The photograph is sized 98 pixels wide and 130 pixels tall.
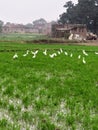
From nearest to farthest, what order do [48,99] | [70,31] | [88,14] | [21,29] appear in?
1. [48,99]
2. [70,31]
3. [88,14]
4. [21,29]

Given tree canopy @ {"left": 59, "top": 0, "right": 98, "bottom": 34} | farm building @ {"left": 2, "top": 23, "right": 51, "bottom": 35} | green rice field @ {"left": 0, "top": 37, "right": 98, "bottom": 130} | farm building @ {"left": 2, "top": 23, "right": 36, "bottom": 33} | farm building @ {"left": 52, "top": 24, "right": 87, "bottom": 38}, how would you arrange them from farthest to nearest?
farm building @ {"left": 2, "top": 23, "right": 36, "bottom": 33} < farm building @ {"left": 2, "top": 23, "right": 51, "bottom": 35} < tree canopy @ {"left": 59, "top": 0, "right": 98, "bottom": 34} < farm building @ {"left": 52, "top": 24, "right": 87, "bottom": 38} < green rice field @ {"left": 0, "top": 37, "right": 98, "bottom": 130}

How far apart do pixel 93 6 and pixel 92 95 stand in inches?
2246

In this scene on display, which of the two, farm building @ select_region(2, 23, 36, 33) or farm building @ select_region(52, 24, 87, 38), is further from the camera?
farm building @ select_region(2, 23, 36, 33)

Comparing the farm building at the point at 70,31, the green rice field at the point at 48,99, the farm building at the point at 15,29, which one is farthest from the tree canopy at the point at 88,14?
the green rice field at the point at 48,99

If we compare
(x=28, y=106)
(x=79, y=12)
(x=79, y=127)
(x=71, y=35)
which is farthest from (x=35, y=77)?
(x=79, y=12)

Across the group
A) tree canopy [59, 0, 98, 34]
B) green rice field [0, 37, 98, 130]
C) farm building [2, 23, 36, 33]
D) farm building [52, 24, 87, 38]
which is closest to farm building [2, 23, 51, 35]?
farm building [2, 23, 36, 33]

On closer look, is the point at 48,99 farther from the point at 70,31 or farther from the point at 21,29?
the point at 21,29

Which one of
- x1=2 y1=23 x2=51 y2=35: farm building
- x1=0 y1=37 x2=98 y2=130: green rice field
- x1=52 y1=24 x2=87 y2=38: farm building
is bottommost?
x1=2 y1=23 x2=51 y2=35: farm building

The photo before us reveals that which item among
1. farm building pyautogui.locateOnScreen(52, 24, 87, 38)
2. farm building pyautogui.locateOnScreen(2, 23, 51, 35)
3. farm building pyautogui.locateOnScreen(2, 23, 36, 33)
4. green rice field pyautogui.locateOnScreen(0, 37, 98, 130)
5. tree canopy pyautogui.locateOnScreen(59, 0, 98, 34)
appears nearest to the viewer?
green rice field pyautogui.locateOnScreen(0, 37, 98, 130)

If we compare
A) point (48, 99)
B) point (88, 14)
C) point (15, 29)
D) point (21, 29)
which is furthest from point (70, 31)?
point (21, 29)

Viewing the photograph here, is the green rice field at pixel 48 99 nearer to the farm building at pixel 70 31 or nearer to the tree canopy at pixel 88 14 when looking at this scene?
the farm building at pixel 70 31

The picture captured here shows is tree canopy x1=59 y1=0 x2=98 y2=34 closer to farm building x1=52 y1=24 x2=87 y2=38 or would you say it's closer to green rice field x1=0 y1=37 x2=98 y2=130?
farm building x1=52 y1=24 x2=87 y2=38

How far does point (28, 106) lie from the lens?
6938 millimetres

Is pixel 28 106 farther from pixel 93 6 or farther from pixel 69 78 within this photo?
pixel 93 6
